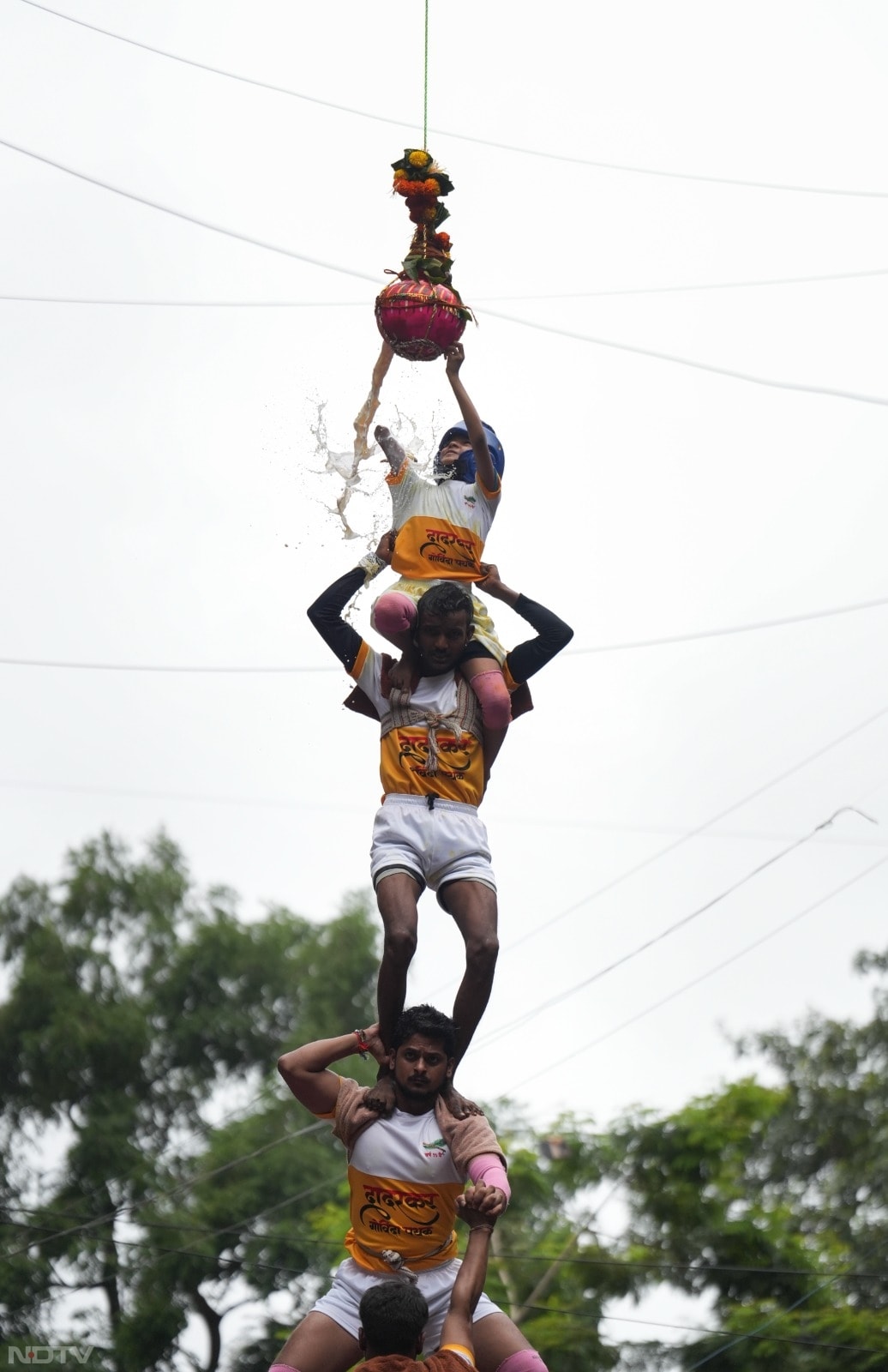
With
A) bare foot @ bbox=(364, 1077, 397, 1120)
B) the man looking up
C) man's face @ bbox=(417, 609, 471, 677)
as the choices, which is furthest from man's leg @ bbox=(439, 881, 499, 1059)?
man's face @ bbox=(417, 609, 471, 677)

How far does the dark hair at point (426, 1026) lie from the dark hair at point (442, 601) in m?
1.50

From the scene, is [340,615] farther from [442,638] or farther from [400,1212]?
[400,1212]

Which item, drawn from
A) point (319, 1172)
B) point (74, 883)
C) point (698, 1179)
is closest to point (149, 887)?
point (74, 883)

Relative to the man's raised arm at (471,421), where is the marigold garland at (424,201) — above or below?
above

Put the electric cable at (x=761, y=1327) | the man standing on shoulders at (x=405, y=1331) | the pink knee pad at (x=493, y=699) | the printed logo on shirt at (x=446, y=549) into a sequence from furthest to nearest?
1. the electric cable at (x=761, y=1327)
2. the printed logo on shirt at (x=446, y=549)
3. the pink knee pad at (x=493, y=699)
4. the man standing on shoulders at (x=405, y=1331)

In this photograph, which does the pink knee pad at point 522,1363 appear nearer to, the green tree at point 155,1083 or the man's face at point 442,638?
the man's face at point 442,638

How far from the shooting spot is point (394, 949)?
6.61 metres

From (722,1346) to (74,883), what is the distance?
12.5 metres

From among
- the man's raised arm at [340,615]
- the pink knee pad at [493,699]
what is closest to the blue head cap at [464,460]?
the man's raised arm at [340,615]

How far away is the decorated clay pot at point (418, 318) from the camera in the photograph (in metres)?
7.12

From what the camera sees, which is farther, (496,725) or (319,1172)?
(319,1172)

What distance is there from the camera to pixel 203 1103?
23891 mm

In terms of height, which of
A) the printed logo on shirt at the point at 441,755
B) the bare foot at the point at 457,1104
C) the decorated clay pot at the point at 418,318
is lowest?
the bare foot at the point at 457,1104

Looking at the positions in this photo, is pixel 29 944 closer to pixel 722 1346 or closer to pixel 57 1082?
pixel 57 1082
